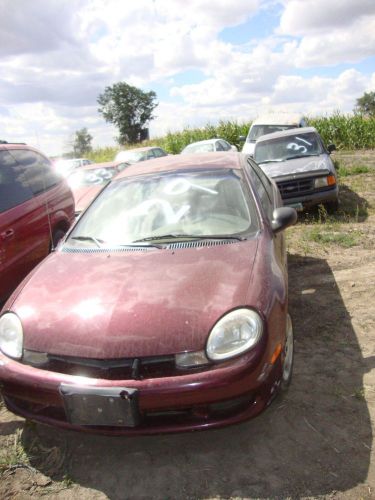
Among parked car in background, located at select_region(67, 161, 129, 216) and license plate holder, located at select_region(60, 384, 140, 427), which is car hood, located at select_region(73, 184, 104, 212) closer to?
parked car in background, located at select_region(67, 161, 129, 216)

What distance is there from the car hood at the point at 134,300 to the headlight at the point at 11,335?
0.16 ft

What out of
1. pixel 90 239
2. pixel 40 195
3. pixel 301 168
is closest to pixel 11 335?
pixel 90 239

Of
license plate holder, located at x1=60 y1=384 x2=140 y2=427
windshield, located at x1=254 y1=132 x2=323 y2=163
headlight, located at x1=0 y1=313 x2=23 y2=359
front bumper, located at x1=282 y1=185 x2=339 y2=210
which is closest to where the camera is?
license plate holder, located at x1=60 y1=384 x2=140 y2=427

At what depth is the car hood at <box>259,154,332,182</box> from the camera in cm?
816

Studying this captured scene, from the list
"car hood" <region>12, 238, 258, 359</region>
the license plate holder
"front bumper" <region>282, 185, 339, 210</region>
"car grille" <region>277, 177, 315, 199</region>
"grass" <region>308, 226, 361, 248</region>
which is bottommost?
"grass" <region>308, 226, 361, 248</region>

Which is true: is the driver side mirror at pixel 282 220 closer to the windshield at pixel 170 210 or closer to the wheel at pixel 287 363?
the windshield at pixel 170 210

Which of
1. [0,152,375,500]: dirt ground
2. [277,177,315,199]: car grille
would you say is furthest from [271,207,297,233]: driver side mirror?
[277,177,315,199]: car grille

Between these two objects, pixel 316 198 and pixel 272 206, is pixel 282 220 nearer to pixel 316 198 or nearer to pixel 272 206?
pixel 272 206

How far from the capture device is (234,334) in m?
2.38

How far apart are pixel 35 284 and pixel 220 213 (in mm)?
1399

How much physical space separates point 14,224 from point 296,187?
17.2ft

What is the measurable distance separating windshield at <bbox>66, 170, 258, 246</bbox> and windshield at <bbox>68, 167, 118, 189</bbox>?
5301 mm

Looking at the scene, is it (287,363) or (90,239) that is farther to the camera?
(90,239)

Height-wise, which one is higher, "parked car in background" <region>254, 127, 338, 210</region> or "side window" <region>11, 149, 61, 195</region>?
"side window" <region>11, 149, 61, 195</region>
